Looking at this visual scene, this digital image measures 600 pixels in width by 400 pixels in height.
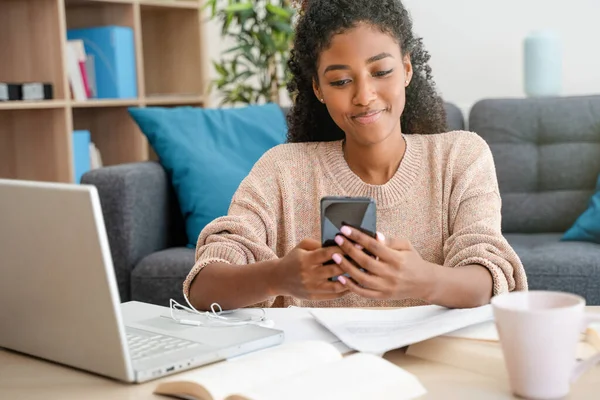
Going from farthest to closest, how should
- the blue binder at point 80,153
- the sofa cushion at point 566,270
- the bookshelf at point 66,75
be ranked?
the blue binder at point 80,153 < the bookshelf at point 66,75 < the sofa cushion at point 566,270

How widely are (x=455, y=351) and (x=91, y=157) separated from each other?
2632 mm

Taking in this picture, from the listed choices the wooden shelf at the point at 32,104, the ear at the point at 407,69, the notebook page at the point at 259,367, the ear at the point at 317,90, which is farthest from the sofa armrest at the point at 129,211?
the notebook page at the point at 259,367

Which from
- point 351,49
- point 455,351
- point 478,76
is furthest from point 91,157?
point 455,351

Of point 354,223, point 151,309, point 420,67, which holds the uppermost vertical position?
point 420,67

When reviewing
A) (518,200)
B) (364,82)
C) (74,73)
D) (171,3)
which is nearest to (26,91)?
(74,73)

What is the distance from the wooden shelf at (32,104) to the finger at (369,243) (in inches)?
82.9

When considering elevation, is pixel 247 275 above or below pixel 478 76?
below

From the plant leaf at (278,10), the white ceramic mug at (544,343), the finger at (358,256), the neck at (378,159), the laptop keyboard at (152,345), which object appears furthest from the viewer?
the plant leaf at (278,10)

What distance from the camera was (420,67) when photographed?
5.71 ft

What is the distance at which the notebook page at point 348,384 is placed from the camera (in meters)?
0.76

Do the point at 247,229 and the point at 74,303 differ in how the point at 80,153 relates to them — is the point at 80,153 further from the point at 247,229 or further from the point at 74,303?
the point at 74,303

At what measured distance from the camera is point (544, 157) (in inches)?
111

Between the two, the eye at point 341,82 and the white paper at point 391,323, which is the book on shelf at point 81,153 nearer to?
the eye at point 341,82

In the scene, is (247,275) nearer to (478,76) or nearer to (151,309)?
(151,309)
